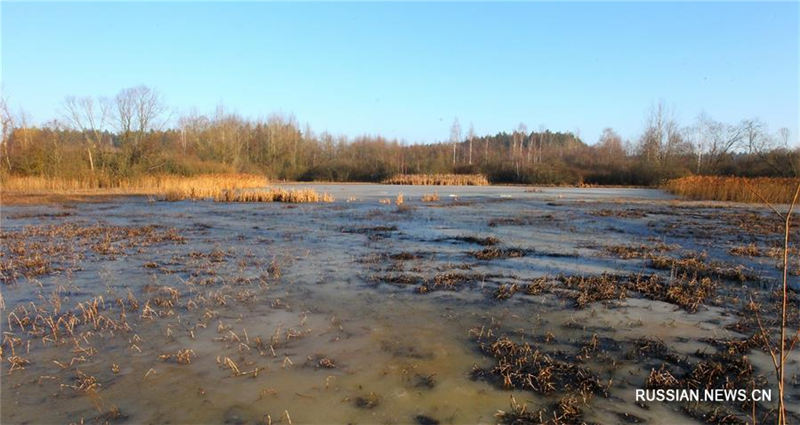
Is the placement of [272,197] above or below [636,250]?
above

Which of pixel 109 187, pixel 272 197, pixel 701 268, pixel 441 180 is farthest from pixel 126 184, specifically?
pixel 701 268

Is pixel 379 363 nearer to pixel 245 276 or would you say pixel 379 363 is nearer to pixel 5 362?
pixel 5 362

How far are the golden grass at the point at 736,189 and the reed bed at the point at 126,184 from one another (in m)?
26.0

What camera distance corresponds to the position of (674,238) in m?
10.8

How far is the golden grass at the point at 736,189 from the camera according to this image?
67.2ft

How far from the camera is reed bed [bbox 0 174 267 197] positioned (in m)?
25.0

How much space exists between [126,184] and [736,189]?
1379 inches

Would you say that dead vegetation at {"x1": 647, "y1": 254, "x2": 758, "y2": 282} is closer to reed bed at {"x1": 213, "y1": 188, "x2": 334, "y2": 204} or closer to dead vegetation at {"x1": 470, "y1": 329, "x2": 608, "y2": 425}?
dead vegetation at {"x1": 470, "y1": 329, "x2": 608, "y2": 425}

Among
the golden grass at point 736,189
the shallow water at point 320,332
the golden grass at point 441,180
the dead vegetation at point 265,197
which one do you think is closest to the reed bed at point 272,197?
the dead vegetation at point 265,197

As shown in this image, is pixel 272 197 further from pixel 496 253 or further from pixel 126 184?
pixel 496 253

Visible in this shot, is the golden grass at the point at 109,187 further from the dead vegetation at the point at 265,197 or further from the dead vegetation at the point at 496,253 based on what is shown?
the dead vegetation at the point at 496,253

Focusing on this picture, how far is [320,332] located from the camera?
458 centimetres

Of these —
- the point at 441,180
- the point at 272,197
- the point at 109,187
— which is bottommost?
the point at 272,197

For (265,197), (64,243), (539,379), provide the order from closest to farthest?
(539,379)
(64,243)
(265,197)
